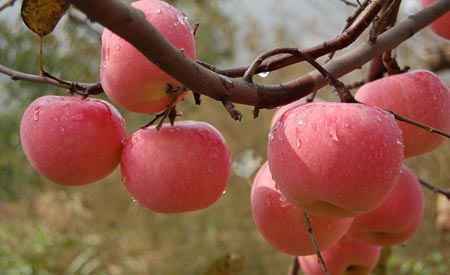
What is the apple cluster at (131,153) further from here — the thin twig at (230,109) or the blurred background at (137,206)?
the blurred background at (137,206)

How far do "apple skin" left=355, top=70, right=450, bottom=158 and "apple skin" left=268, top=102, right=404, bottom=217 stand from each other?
0.13 meters

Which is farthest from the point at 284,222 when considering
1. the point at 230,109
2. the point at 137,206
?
the point at 137,206

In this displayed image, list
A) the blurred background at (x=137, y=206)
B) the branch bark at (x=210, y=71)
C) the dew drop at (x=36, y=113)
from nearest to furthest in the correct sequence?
the branch bark at (x=210, y=71) < the dew drop at (x=36, y=113) < the blurred background at (x=137, y=206)

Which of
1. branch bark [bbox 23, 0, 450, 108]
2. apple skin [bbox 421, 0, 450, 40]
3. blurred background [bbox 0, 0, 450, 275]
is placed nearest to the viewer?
branch bark [bbox 23, 0, 450, 108]

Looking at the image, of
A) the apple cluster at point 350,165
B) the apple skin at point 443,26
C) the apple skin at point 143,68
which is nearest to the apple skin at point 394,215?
the apple cluster at point 350,165

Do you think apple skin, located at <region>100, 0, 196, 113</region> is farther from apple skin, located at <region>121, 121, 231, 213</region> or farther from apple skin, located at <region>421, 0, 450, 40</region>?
apple skin, located at <region>421, 0, 450, 40</region>

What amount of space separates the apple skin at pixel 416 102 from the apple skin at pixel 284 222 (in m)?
A: 0.09

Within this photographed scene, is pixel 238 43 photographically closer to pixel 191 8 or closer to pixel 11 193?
pixel 191 8

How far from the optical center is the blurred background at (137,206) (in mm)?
2303

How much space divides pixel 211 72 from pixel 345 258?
0.40m

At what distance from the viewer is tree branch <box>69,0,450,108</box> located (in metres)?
0.36

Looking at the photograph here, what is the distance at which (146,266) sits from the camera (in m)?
2.61

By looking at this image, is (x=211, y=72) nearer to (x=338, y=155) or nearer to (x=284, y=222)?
(x=338, y=155)

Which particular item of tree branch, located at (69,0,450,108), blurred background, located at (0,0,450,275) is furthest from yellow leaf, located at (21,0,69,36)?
blurred background, located at (0,0,450,275)
